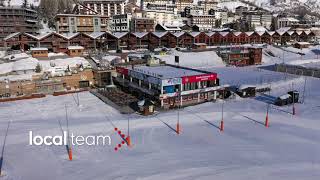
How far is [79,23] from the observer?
73188mm

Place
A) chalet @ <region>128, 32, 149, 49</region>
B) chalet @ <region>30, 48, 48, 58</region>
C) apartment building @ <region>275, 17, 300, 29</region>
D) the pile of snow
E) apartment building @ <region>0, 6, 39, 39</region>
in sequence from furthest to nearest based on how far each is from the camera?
apartment building @ <region>275, 17, 300, 29</region> → apartment building @ <region>0, 6, 39, 39</region> → chalet @ <region>128, 32, 149, 49</region> → chalet @ <region>30, 48, 48, 58</region> → the pile of snow

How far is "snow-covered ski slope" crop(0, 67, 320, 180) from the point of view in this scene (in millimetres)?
15578

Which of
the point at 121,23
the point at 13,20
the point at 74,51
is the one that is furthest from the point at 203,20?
the point at 74,51

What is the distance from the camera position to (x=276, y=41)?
86688 mm

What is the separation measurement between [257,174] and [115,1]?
100285mm

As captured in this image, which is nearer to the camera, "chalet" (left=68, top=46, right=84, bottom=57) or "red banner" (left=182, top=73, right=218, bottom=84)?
"red banner" (left=182, top=73, right=218, bottom=84)

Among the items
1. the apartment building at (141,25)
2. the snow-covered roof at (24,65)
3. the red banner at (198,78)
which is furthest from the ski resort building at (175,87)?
the apartment building at (141,25)

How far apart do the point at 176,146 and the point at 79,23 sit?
6116 cm

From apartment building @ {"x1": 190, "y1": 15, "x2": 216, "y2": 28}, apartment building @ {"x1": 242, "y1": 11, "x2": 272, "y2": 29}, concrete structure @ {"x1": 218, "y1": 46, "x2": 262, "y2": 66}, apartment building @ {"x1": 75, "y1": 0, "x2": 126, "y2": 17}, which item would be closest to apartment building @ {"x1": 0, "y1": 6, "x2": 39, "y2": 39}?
apartment building @ {"x1": 75, "y1": 0, "x2": 126, "y2": 17}

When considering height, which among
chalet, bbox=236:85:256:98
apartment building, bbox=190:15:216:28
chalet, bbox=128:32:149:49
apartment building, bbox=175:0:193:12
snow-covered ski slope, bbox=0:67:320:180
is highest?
apartment building, bbox=175:0:193:12

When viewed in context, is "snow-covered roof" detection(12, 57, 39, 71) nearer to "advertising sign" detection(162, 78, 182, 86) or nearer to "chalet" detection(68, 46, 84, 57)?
"chalet" detection(68, 46, 84, 57)

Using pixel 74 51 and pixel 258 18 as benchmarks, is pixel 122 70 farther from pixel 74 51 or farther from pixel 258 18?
pixel 258 18

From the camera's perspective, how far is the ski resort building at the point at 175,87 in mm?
28031

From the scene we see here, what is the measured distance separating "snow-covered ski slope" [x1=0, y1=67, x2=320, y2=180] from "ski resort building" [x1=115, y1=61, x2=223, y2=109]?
4.92 ft
